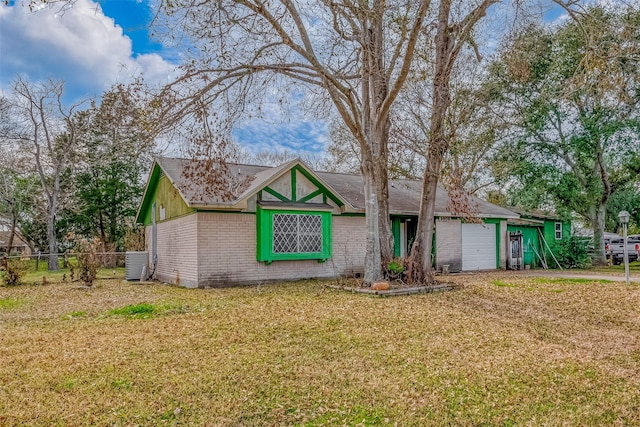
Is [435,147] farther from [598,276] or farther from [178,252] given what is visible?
[178,252]

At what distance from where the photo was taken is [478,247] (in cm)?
1736

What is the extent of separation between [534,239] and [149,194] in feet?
54.1

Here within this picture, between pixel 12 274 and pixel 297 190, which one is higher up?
pixel 297 190

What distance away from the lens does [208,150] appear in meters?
9.16

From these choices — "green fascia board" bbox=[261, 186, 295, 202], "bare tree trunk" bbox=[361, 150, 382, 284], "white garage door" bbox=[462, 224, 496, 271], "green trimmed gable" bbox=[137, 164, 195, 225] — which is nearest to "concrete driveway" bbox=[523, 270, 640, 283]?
"white garage door" bbox=[462, 224, 496, 271]

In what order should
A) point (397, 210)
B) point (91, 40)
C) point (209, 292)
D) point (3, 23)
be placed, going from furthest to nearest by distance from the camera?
point (397, 210) < point (209, 292) < point (3, 23) < point (91, 40)

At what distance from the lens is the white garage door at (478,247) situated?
17.0 metres

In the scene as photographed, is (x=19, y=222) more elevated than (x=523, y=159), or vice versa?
(x=523, y=159)

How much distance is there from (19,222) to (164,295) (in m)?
20.9

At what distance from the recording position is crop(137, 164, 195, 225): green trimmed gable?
12.9 metres

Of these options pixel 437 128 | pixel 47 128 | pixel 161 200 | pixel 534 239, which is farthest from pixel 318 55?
pixel 47 128

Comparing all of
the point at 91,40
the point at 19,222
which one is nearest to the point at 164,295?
the point at 91,40

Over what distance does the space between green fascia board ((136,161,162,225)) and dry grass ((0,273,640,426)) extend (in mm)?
6734

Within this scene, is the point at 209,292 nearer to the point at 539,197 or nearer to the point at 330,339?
the point at 330,339
